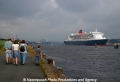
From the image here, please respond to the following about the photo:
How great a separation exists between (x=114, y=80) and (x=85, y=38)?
98573mm

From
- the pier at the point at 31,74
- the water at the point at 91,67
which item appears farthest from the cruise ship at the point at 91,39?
the pier at the point at 31,74

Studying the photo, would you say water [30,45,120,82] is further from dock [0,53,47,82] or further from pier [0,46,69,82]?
dock [0,53,47,82]

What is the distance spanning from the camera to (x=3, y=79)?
7090 millimetres

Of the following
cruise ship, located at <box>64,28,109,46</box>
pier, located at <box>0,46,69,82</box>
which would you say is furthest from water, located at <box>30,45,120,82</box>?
cruise ship, located at <box>64,28,109,46</box>

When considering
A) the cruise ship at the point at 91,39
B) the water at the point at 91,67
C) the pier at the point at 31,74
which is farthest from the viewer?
the cruise ship at the point at 91,39

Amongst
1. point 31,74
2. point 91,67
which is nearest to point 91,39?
point 91,67

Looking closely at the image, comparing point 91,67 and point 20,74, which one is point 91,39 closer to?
point 91,67

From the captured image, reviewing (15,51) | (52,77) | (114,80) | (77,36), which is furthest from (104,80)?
(77,36)

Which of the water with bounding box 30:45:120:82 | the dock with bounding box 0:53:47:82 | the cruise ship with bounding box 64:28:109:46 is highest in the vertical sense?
the cruise ship with bounding box 64:28:109:46

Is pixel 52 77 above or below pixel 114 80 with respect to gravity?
above

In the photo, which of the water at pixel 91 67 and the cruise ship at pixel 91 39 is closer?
the water at pixel 91 67

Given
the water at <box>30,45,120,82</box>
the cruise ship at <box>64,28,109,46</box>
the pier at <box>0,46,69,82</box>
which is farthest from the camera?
the cruise ship at <box>64,28,109,46</box>

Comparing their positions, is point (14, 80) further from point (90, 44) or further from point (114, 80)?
point (90, 44)

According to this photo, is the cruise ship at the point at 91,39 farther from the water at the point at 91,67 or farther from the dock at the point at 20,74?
the dock at the point at 20,74
